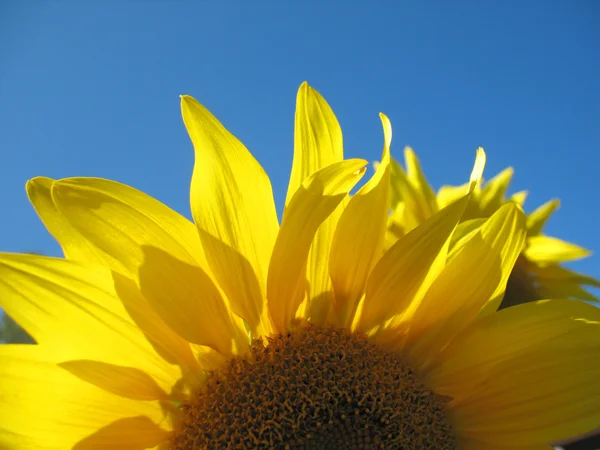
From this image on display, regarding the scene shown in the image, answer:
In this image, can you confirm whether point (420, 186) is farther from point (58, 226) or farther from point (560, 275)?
point (58, 226)

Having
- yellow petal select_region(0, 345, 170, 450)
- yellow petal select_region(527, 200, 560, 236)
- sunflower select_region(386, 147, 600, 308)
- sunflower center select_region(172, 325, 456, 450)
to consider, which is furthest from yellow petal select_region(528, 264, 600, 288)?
yellow petal select_region(0, 345, 170, 450)

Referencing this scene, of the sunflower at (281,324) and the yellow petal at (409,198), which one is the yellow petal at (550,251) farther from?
the sunflower at (281,324)

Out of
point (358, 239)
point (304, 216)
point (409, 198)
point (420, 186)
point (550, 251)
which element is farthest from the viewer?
point (550, 251)

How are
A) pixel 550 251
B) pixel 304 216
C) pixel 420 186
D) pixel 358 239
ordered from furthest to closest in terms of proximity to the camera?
1. pixel 550 251
2. pixel 420 186
3. pixel 358 239
4. pixel 304 216

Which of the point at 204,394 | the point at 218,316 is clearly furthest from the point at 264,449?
the point at 218,316

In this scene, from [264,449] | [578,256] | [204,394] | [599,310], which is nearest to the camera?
[264,449]

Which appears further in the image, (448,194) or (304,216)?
(448,194)

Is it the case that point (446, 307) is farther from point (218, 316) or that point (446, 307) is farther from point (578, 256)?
point (578, 256)

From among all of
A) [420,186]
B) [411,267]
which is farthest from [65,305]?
[420,186]
